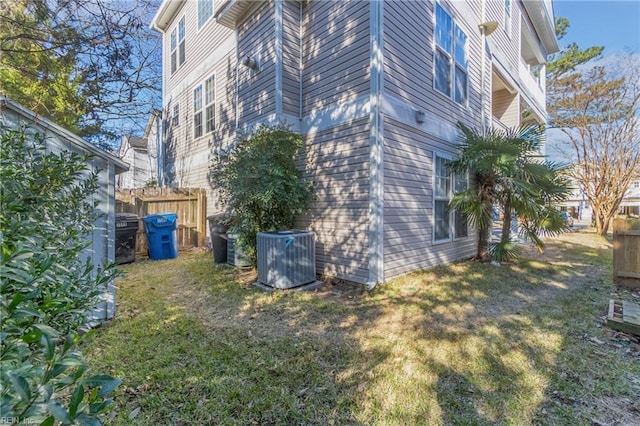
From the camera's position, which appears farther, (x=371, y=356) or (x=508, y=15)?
(x=508, y=15)

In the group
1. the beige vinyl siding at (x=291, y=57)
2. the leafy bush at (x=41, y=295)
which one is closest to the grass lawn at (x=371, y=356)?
the leafy bush at (x=41, y=295)

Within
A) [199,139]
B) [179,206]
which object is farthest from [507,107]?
[179,206]

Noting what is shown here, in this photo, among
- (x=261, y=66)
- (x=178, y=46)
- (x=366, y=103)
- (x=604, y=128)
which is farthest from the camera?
(x=604, y=128)

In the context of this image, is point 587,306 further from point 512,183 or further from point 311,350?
point 311,350

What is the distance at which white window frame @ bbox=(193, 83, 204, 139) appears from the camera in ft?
30.3

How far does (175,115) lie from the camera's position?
10.8m

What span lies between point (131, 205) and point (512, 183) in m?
9.50

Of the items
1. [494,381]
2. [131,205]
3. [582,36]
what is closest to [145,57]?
[131,205]

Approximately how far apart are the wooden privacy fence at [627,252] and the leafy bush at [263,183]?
17.2 feet

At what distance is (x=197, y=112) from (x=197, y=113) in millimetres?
30

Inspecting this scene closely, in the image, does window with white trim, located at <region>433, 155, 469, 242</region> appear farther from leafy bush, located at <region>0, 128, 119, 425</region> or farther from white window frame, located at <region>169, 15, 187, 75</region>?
white window frame, located at <region>169, 15, 187, 75</region>

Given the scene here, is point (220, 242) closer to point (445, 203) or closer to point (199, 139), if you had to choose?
point (199, 139)

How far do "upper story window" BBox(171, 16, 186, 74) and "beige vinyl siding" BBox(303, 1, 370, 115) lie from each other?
20.9 ft

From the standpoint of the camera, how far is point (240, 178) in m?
5.28
